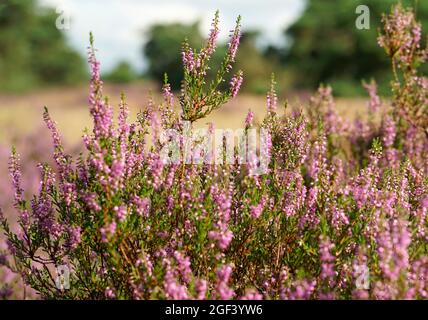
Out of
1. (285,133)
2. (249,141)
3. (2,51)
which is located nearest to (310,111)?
(285,133)

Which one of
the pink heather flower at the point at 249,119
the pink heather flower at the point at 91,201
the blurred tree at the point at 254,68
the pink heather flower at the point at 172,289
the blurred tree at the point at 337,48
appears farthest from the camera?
the blurred tree at the point at 254,68

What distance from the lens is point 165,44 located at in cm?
8738

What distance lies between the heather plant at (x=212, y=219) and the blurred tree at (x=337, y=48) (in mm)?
50954

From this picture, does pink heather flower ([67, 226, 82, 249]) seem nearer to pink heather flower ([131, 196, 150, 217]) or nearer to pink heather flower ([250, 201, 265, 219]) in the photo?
pink heather flower ([131, 196, 150, 217])

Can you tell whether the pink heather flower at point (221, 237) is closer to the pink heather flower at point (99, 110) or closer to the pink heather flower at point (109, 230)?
the pink heather flower at point (109, 230)

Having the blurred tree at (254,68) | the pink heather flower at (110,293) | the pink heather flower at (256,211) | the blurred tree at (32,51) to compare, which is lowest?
the pink heather flower at (110,293)

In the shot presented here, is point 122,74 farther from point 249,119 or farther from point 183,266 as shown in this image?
point 183,266

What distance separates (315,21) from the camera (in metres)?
64.8

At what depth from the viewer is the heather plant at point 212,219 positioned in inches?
161

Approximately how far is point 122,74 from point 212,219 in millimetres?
111666

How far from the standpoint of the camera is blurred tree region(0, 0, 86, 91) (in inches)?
2685

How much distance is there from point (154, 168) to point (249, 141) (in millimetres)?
806

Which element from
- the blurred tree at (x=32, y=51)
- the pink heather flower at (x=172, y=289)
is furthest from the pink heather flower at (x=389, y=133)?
the blurred tree at (x=32, y=51)
